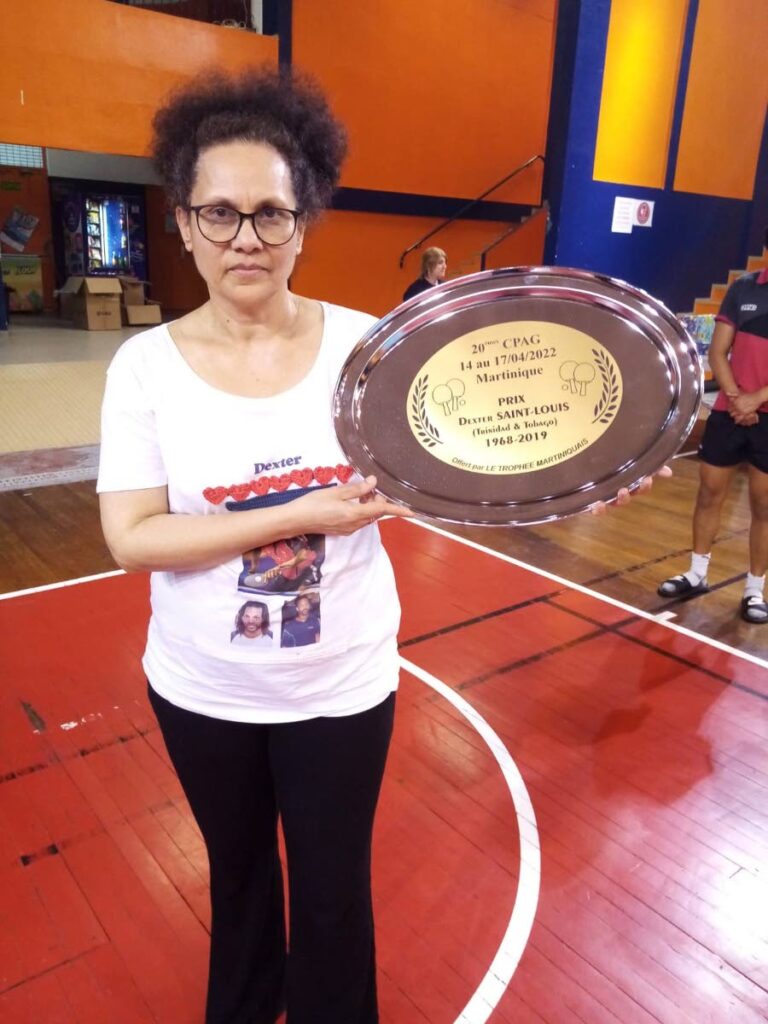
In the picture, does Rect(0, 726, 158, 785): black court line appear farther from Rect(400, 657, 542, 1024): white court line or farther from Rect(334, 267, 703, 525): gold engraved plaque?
Rect(334, 267, 703, 525): gold engraved plaque

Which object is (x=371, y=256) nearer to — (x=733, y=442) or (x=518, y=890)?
(x=733, y=442)

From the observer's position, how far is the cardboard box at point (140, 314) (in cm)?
1218

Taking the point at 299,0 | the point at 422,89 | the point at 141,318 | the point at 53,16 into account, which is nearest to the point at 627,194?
the point at 422,89

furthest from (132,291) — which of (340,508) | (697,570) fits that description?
(340,508)

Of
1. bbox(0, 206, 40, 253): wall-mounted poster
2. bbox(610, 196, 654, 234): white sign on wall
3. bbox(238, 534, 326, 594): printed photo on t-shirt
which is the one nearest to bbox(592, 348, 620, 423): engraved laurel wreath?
bbox(238, 534, 326, 594): printed photo on t-shirt

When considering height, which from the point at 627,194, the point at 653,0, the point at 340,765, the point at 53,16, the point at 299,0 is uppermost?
the point at 653,0

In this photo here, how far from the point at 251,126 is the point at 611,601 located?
318cm

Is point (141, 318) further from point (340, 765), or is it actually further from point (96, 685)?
point (340, 765)

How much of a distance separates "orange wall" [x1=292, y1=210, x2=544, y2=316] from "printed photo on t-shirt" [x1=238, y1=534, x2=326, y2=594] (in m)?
6.82

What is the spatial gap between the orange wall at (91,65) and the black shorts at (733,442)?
178 inches

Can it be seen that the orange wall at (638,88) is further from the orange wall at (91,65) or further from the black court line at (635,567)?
the black court line at (635,567)

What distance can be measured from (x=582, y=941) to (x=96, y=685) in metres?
1.90

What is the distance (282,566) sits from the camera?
1.11 m

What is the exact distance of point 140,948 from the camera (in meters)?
1.87
